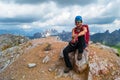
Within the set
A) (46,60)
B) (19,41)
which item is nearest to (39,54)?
(46,60)

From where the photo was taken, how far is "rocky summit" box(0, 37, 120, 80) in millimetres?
21109

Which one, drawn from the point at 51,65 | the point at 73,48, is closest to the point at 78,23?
the point at 73,48

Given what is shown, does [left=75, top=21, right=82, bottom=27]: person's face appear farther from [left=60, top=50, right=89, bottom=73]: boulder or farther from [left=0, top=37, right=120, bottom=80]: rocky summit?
[left=0, top=37, right=120, bottom=80]: rocky summit

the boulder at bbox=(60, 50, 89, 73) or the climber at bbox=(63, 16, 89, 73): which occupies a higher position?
the climber at bbox=(63, 16, 89, 73)

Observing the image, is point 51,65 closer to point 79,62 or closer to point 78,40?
point 79,62

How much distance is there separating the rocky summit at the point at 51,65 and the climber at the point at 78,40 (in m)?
0.83

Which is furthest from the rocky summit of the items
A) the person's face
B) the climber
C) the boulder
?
the person's face

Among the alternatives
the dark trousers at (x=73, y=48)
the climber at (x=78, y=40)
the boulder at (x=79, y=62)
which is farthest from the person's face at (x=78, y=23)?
the boulder at (x=79, y=62)

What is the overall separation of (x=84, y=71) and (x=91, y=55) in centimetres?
181

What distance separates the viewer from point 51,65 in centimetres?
2291

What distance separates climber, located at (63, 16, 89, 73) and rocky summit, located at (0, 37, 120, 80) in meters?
0.83

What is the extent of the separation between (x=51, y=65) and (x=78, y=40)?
11.7 feet

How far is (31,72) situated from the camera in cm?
2252

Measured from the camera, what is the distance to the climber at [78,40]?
21.1 meters
